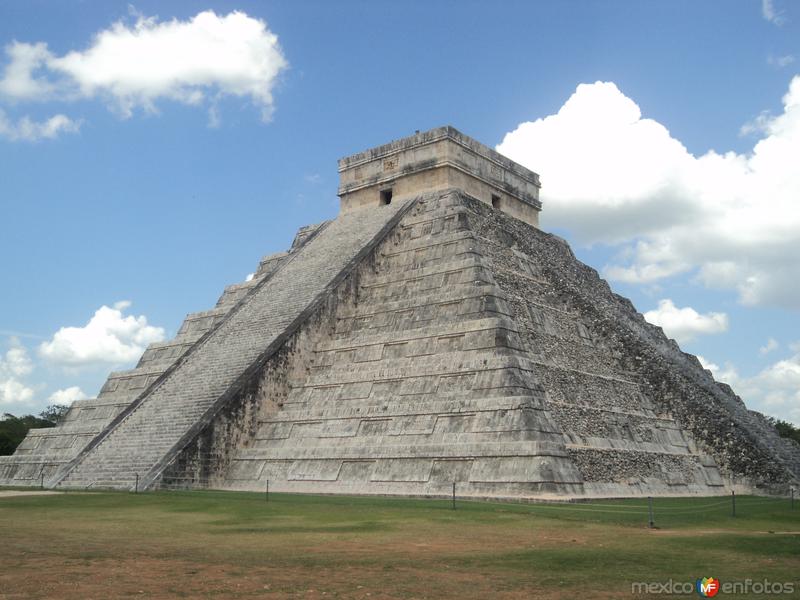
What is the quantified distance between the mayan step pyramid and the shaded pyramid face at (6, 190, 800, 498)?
0.16 ft

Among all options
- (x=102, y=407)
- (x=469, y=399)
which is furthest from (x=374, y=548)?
(x=102, y=407)

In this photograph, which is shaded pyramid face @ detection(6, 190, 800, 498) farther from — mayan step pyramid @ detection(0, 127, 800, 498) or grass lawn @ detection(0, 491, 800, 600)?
grass lawn @ detection(0, 491, 800, 600)

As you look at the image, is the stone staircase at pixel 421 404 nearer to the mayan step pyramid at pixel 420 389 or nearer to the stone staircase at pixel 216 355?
the mayan step pyramid at pixel 420 389

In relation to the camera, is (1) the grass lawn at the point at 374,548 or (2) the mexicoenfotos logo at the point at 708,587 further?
(1) the grass lawn at the point at 374,548

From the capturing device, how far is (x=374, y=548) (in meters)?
9.69

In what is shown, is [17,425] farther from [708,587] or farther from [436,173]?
[708,587]

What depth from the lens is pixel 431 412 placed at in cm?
1702

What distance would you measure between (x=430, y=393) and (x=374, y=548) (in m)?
7.89

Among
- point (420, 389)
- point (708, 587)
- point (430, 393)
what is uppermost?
point (420, 389)

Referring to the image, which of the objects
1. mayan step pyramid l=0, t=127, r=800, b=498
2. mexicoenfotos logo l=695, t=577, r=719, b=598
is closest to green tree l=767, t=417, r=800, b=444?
mayan step pyramid l=0, t=127, r=800, b=498

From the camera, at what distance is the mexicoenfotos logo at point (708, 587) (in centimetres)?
710

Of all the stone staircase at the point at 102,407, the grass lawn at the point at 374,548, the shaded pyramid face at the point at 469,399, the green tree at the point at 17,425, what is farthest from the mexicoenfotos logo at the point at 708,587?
the green tree at the point at 17,425

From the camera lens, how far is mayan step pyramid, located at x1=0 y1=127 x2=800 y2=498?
16391 millimetres

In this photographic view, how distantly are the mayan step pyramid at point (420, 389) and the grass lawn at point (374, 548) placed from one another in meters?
1.53
